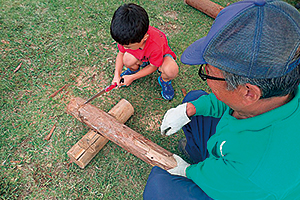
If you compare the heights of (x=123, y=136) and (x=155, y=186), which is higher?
(x=155, y=186)

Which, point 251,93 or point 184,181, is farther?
point 184,181

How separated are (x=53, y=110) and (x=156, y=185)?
172cm

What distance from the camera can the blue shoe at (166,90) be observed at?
2702 millimetres

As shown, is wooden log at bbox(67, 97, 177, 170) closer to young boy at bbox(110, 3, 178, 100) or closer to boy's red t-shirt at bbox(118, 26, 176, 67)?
young boy at bbox(110, 3, 178, 100)

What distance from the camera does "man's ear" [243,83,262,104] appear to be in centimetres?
104

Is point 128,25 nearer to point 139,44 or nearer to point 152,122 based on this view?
point 139,44

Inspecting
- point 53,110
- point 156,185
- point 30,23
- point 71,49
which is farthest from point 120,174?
point 30,23

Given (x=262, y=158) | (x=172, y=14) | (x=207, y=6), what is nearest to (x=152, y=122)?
(x=262, y=158)

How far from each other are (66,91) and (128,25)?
1.36m

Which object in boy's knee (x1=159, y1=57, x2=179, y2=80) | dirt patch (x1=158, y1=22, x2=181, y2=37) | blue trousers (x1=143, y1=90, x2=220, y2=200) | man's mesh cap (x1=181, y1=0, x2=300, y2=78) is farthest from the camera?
dirt patch (x1=158, y1=22, x2=181, y2=37)

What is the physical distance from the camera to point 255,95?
1071mm

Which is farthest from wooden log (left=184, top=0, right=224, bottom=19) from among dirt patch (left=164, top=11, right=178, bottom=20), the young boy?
the young boy

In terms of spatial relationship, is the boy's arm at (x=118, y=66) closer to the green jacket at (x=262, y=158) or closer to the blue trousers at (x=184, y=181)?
the blue trousers at (x=184, y=181)

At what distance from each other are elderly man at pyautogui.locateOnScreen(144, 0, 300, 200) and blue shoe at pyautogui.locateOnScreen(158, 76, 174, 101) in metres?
1.36
